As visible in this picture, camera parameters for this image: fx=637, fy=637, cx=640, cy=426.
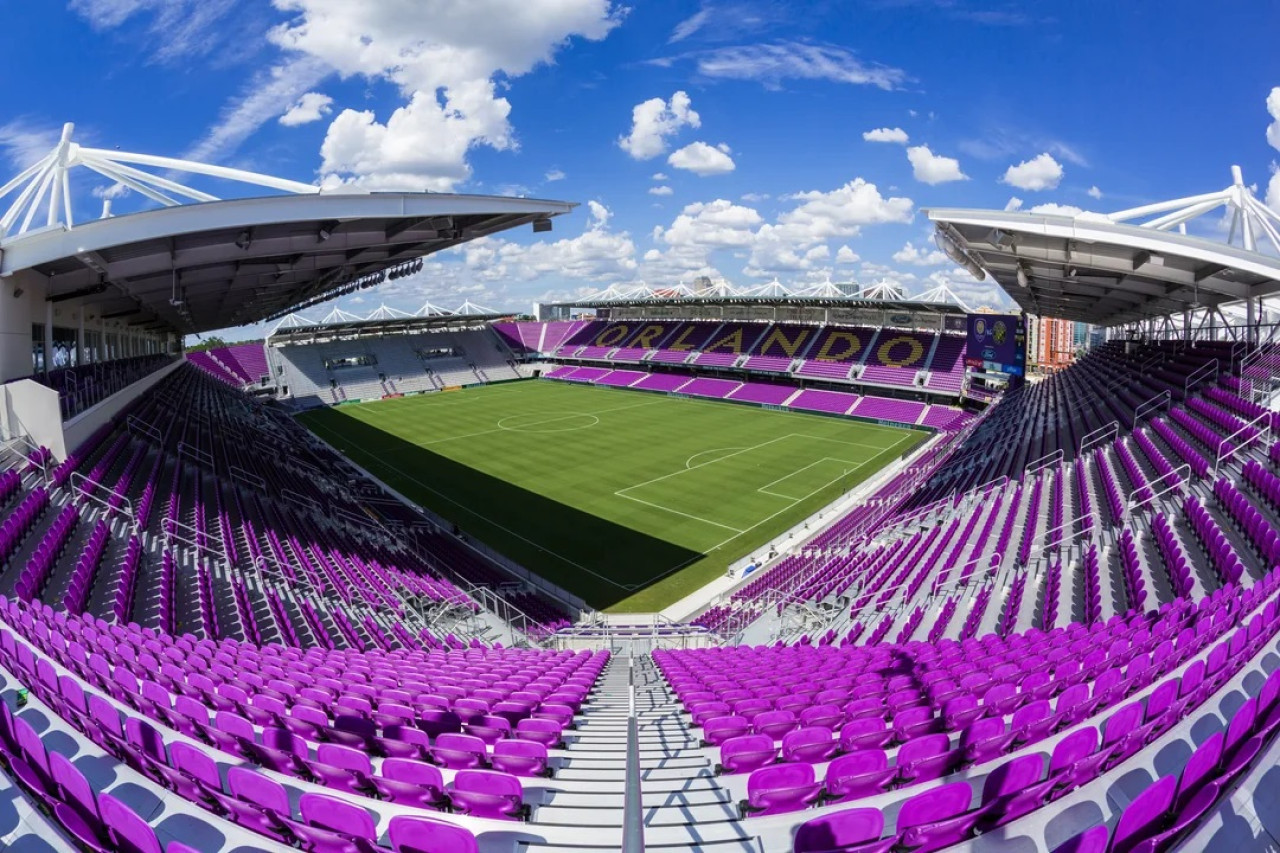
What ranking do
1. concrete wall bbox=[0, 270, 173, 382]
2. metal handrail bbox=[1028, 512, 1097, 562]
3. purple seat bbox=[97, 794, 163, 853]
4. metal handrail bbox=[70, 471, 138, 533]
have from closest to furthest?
purple seat bbox=[97, 794, 163, 853], metal handrail bbox=[70, 471, 138, 533], metal handrail bbox=[1028, 512, 1097, 562], concrete wall bbox=[0, 270, 173, 382]

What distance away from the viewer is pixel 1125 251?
1684cm

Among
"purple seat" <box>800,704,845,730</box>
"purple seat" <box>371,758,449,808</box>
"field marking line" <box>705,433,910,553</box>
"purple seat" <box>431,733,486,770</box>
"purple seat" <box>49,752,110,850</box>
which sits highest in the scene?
"purple seat" <box>49,752,110,850</box>

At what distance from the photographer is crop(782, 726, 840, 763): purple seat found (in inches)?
195

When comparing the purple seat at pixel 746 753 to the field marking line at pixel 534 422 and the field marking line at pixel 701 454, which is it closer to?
the field marking line at pixel 701 454

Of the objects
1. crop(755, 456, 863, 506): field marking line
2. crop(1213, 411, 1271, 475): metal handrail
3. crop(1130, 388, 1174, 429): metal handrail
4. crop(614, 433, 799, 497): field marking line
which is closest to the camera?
crop(1213, 411, 1271, 475): metal handrail

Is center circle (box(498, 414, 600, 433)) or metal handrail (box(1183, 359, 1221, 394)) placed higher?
metal handrail (box(1183, 359, 1221, 394))

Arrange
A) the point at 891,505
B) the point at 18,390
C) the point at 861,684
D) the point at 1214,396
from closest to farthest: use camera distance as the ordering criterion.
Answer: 1. the point at 861,684
2. the point at 18,390
3. the point at 1214,396
4. the point at 891,505

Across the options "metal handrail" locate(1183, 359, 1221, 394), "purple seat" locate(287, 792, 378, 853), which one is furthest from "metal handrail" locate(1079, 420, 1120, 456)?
"purple seat" locate(287, 792, 378, 853)

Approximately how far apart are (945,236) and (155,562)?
22277 mm

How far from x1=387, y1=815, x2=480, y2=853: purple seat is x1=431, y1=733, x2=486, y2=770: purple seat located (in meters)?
1.38

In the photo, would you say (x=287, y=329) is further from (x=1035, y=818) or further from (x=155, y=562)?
(x=1035, y=818)

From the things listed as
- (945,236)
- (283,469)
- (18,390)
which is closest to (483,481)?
(283,469)

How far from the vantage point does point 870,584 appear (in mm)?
15281

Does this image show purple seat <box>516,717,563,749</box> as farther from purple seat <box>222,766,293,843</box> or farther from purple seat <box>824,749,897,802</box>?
purple seat <box>824,749,897,802</box>
